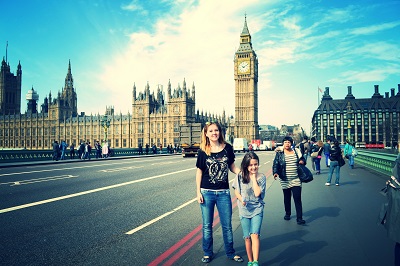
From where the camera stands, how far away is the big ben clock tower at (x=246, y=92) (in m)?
110

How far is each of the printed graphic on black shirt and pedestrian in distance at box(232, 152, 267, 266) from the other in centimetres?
24

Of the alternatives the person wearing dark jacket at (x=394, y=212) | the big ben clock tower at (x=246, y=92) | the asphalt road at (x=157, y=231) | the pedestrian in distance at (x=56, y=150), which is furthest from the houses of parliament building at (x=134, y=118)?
the person wearing dark jacket at (x=394, y=212)

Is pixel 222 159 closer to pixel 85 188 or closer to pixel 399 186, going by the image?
pixel 399 186

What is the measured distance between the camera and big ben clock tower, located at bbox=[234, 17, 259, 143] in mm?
110062

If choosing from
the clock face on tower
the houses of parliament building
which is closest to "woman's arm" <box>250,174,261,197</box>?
the houses of parliament building

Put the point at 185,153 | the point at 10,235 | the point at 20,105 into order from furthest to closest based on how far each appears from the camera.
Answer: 1. the point at 20,105
2. the point at 185,153
3. the point at 10,235

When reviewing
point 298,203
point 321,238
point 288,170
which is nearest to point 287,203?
point 298,203

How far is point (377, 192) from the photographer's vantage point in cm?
1076

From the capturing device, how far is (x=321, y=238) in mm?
5695

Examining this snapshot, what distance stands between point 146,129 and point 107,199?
84852 mm

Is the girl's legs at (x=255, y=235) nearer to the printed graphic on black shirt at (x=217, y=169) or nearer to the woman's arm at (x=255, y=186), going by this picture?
the woman's arm at (x=255, y=186)

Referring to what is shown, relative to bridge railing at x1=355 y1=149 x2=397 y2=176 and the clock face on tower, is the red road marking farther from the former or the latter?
the clock face on tower

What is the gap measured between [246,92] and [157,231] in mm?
108705

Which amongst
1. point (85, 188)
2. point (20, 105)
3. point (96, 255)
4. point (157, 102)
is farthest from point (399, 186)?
point (20, 105)
